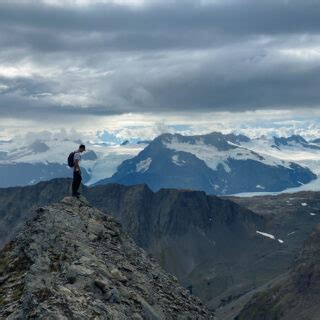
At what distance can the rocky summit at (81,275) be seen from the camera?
3122 cm

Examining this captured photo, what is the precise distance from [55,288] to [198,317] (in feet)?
44.2

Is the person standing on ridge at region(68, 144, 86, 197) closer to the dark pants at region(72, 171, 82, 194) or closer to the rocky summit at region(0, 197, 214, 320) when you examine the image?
the dark pants at region(72, 171, 82, 194)

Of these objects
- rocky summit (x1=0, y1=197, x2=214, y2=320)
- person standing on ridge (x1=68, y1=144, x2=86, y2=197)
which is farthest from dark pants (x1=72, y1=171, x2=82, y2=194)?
rocky summit (x1=0, y1=197, x2=214, y2=320)

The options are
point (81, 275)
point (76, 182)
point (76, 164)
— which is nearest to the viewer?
point (81, 275)

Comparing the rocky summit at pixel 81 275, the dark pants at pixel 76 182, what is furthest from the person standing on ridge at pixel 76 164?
the rocky summit at pixel 81 275

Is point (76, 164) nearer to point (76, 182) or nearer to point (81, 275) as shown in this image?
point (76, 182)

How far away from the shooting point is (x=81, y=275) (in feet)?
111

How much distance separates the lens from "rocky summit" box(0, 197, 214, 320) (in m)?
31.2

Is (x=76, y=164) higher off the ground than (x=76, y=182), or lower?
higher

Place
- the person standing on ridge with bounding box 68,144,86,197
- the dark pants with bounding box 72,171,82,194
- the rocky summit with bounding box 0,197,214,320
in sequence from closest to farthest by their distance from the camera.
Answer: the rocky summit with bounding box 0,197,214,320 < the person standing on ridge with bounding box 68,144,86,197 < the dark pants with bounding box 72,171,82,194

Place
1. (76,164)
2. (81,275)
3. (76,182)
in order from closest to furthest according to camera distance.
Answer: (81,275) → (76,164) → (76,182)

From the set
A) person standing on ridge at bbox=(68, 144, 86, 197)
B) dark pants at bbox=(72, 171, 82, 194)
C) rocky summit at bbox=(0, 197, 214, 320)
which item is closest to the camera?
rocky summit at bbox=(0, 197, 214, 320)

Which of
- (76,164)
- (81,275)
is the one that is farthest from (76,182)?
(81,275)

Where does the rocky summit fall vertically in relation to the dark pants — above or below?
below
